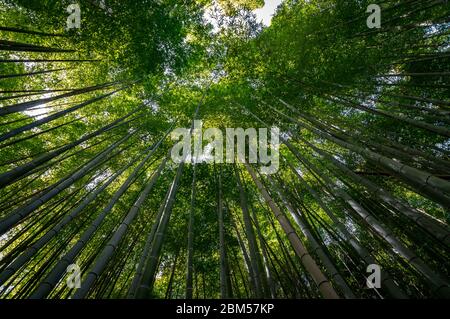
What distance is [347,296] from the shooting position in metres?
2.02

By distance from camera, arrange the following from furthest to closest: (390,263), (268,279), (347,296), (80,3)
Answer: (390,263)
(80,3)
(268,279)
(347,296)

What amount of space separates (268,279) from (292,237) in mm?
1519

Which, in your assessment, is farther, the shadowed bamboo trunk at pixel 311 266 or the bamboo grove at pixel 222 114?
the bamboo grove at pixel 222 114

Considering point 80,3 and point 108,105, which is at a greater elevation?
point 80,3

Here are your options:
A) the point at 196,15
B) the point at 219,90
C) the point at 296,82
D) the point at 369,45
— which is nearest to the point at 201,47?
the point at 196,15

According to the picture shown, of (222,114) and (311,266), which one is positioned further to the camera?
(222,114)

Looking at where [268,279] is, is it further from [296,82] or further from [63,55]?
[63,55]

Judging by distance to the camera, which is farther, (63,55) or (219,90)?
(219,90)

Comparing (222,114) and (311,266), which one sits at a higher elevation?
(222,114)

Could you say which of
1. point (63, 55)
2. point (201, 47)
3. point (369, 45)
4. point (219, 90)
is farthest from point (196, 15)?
point (369, 45)

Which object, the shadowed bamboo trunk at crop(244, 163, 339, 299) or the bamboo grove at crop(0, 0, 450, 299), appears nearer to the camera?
the shadowed bamboo trunk at crop(244, 163, 339, 299)

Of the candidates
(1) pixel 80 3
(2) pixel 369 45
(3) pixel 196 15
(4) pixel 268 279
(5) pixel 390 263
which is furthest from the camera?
(3) pixel 196 15
